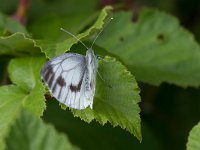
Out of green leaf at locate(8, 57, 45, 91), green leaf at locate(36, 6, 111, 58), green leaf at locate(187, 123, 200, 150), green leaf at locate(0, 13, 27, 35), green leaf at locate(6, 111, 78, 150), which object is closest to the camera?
green leaf at locate(6, 111, 78, 150)

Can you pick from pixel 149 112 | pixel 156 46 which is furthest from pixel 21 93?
pixel 149 112

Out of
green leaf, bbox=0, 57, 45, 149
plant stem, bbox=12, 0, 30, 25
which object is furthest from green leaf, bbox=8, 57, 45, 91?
plant stem, bbox=12, 0, 30, 25

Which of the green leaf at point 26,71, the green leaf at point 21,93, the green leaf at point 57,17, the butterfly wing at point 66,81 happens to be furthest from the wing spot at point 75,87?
the green leaf at point 57,17

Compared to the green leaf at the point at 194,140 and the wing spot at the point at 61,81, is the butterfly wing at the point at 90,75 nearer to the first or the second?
the wing spot at the point at 61,81

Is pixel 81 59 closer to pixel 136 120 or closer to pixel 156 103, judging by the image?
pixel 136 120

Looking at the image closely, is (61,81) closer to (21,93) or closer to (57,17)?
(21,93)

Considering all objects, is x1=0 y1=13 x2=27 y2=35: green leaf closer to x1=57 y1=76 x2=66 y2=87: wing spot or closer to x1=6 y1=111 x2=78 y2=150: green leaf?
x1=57 y1=76 x2=66 y2=87: wing spot

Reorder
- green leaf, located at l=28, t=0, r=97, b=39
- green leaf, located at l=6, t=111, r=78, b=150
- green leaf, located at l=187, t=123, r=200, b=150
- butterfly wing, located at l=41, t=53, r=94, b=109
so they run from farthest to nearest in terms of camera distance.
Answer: green leaf, located at l=28, t=0, r=97, b=39, butterfly wing, located at l=41, t=53, r=94, b=109, green leaf, located at l=187, t=123, r=200, b=150, green leaf, located at l=6, t=111, r=78, b=150
